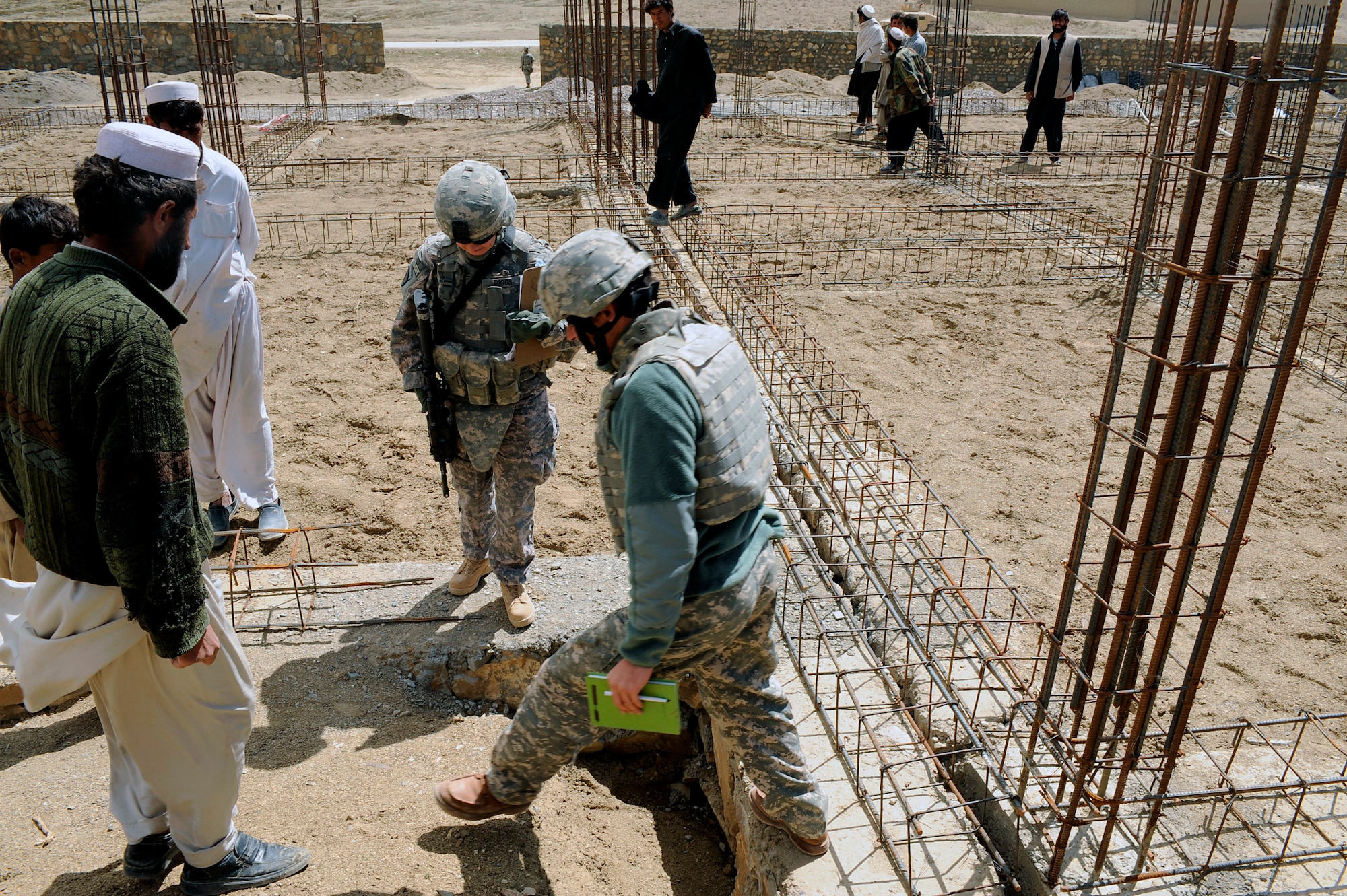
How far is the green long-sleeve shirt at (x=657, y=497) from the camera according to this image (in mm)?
2031

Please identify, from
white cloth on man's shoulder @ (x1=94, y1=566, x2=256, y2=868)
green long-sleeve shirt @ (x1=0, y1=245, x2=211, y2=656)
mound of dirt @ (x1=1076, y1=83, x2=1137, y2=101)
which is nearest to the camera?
green long-sleeve shirt @ (x1=0, y1=245, x2=211, y2=656)

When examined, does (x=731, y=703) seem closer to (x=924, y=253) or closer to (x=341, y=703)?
(x=341, y=703)

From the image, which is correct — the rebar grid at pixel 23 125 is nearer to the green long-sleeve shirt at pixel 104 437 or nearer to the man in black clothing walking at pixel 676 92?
the man in black clothing walking at pixel 676 92

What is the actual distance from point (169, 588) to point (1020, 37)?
25.4 m

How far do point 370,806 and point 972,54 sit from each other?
80.9 feet

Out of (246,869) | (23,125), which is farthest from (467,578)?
(23,125)

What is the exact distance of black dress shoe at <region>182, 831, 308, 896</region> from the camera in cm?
250

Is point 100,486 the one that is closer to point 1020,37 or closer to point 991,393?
point 991,393

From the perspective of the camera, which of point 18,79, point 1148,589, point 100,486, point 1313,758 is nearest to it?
point 100,486

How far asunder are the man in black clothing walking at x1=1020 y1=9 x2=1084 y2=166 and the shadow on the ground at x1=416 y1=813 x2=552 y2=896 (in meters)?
11.4

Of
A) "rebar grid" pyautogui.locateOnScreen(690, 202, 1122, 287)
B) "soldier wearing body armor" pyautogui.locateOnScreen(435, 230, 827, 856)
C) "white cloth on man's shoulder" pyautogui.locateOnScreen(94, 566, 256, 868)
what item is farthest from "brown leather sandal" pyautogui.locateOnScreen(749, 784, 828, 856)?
"rebar grid" pyautogui.locateOnScreen(690, 202, 1122, 287)

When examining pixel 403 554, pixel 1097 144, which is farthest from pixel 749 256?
pixel 1097 144

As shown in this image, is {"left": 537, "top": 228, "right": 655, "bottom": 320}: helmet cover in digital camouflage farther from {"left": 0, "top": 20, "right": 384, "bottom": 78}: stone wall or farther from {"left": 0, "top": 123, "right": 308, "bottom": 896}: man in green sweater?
{"left": 0, "top": 20, "right": 384, "bottom": 78}: stone wall

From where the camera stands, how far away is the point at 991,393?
6.07m
